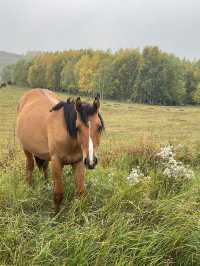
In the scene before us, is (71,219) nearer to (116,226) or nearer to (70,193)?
(116,226)

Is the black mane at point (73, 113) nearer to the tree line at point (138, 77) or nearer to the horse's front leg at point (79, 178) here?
the horse's front leg at point (79, 178)

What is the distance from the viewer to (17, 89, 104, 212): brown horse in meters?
4.84

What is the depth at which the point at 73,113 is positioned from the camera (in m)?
5.31

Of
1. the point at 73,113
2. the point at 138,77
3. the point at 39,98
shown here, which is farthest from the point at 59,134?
the point at 138,77

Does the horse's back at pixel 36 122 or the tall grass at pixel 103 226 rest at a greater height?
the horse's back at pixel 36 122

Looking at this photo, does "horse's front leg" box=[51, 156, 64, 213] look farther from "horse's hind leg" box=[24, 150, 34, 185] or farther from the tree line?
the tree line

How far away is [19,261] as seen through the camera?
152 inches

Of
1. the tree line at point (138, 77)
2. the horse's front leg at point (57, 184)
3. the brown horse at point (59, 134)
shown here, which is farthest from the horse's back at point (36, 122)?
the tree line at point (138, 77)

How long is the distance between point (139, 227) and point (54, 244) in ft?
3.02

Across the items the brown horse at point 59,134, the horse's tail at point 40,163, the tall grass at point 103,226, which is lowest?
the tall grass at point 103,226

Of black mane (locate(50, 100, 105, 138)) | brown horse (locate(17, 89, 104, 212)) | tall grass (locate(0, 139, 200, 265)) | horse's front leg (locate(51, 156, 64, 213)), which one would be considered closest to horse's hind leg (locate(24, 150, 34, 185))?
brown horse (locate(17, 89, 104, 212))

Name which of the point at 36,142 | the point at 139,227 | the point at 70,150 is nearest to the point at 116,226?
the point at 139,227

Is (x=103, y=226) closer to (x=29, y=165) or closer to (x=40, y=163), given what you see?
(x=29, y=165)

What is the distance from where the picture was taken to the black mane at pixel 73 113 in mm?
4883
